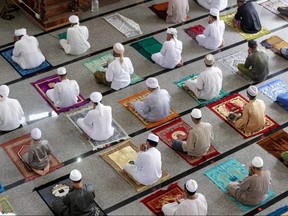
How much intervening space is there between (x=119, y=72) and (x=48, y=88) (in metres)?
1.29

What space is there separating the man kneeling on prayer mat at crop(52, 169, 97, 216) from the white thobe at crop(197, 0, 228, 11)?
6059mm

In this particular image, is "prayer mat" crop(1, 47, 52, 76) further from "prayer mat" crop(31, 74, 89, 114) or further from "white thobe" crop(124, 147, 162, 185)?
"white thobe" crop(124, 147, 162, 185)

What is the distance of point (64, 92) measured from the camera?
10.5 meters

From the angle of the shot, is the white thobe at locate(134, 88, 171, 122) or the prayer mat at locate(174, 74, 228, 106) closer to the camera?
the white thobe at locate(134, 88, 171, 122)

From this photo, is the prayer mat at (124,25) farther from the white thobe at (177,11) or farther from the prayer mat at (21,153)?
the prayer mat at (21,153)

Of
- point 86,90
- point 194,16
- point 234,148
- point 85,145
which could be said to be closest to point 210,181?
point 234,148

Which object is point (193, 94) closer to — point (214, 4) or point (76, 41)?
point (76, 41)

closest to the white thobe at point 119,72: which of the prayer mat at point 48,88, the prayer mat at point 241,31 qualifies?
the prayer mat at point 48,88

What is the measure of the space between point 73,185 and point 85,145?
1558 millimetres

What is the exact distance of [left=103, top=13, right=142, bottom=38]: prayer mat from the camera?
12633mm

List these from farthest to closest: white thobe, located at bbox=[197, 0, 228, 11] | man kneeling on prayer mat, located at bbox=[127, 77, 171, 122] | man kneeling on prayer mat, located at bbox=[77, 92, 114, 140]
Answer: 1. white thobe, located at bbox=[197, 0, 228, 11]
2. man kneeling on prayer mat, located at bbox=[127, 77, 171, 122]
3. man kneeling on prayer mat, located at bbox=[77, 92, 114, 140]

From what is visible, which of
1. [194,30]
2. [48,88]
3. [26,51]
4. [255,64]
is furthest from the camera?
[194,30]

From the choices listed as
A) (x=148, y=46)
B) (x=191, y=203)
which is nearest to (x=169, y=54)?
(x=148, y=46)

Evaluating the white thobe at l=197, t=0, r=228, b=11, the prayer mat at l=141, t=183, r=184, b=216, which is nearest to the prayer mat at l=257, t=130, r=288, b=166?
the prayer mat at l=141, t=183, r=184, b=216
